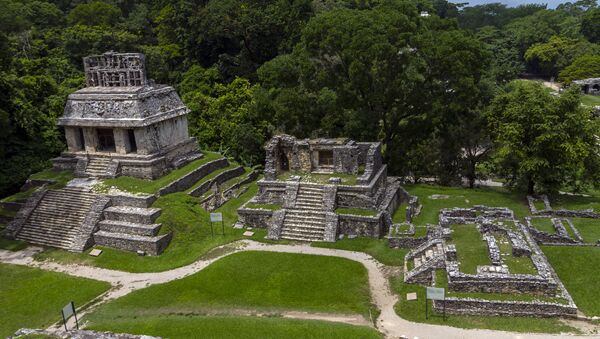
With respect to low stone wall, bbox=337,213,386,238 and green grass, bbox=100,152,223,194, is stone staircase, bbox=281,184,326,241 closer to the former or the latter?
low stone wall, bbox=337,213,386,238

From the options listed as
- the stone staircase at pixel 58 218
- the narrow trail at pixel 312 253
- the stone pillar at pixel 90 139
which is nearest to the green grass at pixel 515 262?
the narrow trail at pixel 312 253

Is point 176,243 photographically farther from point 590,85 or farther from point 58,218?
point 590,85

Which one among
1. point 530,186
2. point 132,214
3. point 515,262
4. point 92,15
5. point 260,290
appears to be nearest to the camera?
point 515,262

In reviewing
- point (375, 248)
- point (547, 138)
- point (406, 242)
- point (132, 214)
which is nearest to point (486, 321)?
point (406, 242)

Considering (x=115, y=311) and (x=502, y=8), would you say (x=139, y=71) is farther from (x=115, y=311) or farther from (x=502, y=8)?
(x=502, y=8)

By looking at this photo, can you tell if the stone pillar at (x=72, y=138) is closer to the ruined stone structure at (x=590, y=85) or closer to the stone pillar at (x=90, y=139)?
the stone pillar at (x=90, y=139)

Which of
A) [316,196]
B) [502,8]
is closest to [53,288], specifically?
[316,196]
